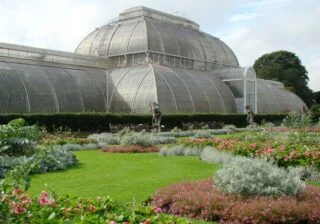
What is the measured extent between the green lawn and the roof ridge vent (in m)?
41.7

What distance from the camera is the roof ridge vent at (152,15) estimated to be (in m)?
57.5

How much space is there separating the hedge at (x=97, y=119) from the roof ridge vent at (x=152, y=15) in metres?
19.7

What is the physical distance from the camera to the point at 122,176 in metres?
12.8

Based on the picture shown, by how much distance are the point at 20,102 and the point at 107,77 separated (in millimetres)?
13788

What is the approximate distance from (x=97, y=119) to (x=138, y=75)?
12.2 m

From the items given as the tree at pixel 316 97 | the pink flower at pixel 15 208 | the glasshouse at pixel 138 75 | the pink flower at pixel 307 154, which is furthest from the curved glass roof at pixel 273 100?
the pink flower at pixel 15 208

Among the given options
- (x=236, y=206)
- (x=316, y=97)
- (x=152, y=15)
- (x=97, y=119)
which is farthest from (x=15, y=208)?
(x=316, y=97)

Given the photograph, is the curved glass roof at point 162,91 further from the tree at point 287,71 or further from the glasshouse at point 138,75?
the tree at point 287,71

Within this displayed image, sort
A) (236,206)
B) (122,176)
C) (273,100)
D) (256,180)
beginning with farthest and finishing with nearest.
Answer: (273,100) → (122,176) → (256,180) → (236,206)

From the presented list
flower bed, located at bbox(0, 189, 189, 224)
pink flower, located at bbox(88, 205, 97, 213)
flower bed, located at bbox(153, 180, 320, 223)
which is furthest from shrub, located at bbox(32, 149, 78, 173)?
pink flower, located at bbox(88, 205, 97, 213)

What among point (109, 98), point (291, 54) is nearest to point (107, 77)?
point (109, 98)

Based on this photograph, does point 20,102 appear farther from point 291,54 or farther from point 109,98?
point 291,54

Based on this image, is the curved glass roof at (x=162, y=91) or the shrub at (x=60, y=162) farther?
the curved glass roof at (x=162, y=91)

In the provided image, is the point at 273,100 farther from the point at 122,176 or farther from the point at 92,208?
the point at 92,208
